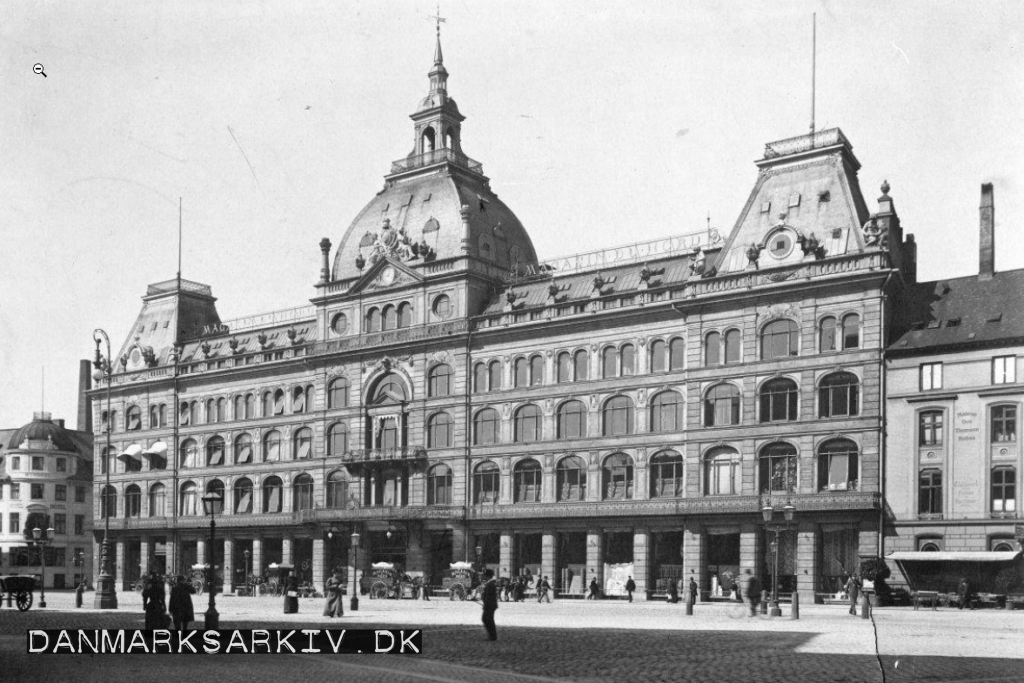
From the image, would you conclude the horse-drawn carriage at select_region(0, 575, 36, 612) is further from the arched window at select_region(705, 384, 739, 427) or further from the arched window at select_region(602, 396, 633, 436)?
the arched window at select_region(705, 384, 739, 427)

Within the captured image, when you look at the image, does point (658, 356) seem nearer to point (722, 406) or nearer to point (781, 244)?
point (722, 406)

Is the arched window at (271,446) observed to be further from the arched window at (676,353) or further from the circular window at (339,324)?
the arched window at (676,353)

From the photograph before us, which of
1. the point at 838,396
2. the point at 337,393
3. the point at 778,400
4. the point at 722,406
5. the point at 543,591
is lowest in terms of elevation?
the point at 543,591

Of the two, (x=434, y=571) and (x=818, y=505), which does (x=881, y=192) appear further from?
(x=434, y=571)

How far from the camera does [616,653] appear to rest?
29.2m

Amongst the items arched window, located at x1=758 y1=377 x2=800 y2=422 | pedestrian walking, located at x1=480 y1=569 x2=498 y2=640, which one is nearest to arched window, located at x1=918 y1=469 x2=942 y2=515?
arched window, located at x1=758 y1=377 x2=800 y2=422

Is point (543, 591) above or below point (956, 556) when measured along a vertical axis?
below

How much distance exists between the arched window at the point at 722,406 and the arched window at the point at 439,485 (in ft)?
59.3

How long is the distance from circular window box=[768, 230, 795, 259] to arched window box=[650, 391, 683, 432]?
9232 mm

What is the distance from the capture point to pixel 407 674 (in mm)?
23625

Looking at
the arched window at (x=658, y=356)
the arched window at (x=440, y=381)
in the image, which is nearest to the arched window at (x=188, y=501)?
the arched window at (x=440, y=381)

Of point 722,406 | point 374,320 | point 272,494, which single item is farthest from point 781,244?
point 272,494

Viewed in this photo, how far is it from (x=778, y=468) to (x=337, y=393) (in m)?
32.2

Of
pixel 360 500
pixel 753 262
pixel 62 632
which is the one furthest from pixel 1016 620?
pixel 360 500
